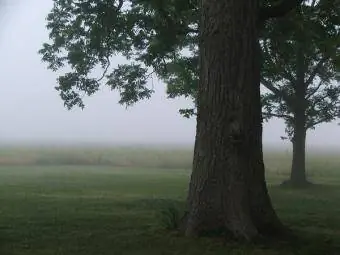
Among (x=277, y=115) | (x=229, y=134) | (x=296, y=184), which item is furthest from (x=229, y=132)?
(x=277, y=115)

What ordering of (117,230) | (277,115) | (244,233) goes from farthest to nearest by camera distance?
(277,115) < (117,230) < (244,233)

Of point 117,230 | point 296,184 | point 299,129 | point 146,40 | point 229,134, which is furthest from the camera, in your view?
point 299,129

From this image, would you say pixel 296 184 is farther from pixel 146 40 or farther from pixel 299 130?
pixel 146 40

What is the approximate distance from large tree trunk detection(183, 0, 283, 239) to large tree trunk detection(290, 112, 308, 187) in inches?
650

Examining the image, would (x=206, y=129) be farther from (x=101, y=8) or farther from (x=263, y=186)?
(x=101, y=8)

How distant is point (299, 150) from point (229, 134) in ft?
57.3

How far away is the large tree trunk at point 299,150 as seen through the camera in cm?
2448

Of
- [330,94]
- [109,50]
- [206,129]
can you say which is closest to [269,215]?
[206,129]

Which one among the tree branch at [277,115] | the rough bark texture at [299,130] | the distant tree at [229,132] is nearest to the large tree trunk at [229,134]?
the distant tree at [229,132]

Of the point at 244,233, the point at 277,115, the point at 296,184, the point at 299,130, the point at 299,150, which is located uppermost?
the point at 277,115

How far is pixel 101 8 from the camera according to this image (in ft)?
49.9

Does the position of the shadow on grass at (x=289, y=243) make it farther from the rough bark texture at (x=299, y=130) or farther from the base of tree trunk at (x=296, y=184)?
the rough bark texture at (x=299, y=130)

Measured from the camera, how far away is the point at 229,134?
815cm

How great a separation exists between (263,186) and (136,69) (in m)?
12.5
